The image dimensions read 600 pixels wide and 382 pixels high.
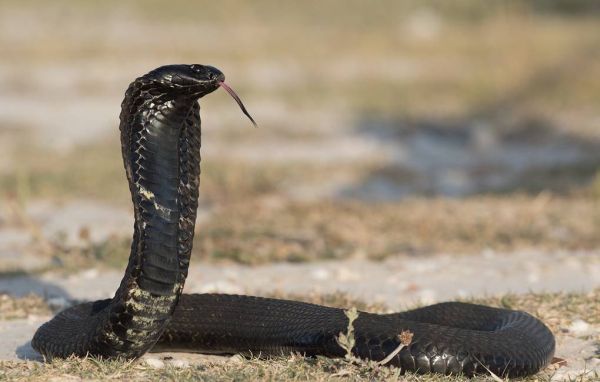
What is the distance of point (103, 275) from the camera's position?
6.64m

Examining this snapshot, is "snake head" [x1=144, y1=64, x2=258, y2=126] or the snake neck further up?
"snake head" [x1=144, y1=64, x2=258, y2=126]

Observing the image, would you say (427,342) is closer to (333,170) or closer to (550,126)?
(333,170)

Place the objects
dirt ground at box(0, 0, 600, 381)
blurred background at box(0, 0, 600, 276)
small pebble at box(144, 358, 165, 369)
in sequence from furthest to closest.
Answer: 1. blurred background at box(0, 0, 600, 276)
2. dirt ground at box(0, 0, 600, 381)
3. small pebble at box(144, 358, 165, 369)

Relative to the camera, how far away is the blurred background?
25.9 ft

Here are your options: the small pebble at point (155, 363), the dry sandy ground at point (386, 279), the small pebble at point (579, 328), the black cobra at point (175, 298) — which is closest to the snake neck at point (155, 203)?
the black cobra at point (175, 298)

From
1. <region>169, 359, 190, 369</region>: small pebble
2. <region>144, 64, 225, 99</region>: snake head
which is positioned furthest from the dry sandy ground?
<region>144, 64, 225, 99</region>: snake head

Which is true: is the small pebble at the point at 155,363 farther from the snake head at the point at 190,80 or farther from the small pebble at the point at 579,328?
the small pebble at the point at 579,328

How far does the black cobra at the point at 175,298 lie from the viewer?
409 cm

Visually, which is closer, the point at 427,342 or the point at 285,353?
the point at 427,342

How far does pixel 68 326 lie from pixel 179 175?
35.6 inches

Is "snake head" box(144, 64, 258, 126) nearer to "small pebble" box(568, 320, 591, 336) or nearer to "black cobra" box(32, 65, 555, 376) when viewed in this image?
"black cobra" box(32, 65, 555, 376)

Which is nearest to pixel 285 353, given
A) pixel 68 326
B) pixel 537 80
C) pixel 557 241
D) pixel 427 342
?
pixel 427 342

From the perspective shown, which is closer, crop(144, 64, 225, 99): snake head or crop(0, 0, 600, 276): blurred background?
crop(144, 64, 225, 99): snake head

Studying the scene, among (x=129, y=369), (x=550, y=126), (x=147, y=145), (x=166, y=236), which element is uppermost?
(x=550, y=126)
